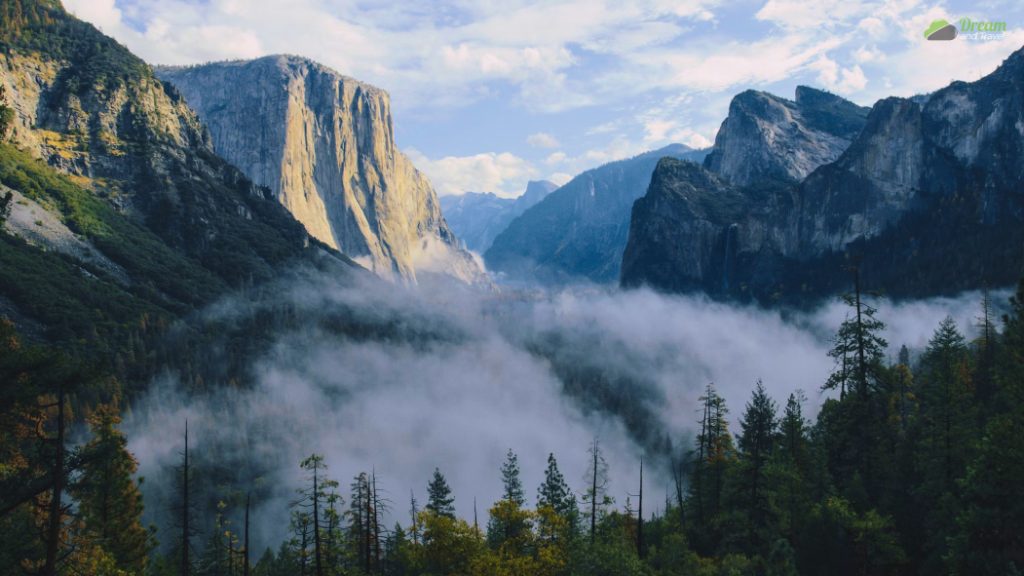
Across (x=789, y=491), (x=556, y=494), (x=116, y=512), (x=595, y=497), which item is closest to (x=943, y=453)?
(x=789, y=491)

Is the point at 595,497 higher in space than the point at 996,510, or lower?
lower

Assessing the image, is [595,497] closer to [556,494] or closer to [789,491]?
[789,491]

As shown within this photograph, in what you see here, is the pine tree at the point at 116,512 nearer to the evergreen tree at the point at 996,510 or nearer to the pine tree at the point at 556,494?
the pine tree at the point at 556,494

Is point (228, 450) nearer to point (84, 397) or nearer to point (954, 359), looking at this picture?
point (84, 397)

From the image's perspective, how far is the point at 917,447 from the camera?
161 ft

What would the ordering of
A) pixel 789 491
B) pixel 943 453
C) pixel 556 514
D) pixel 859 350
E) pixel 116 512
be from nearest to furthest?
pixel 943 453 → pixel 859 350 → pixel 556 514 → pixel 116 512 → pixel 789 491

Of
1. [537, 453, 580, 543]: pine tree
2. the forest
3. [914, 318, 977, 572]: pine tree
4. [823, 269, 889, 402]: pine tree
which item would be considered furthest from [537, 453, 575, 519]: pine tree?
[914, 318, 977, 572]: pine tree

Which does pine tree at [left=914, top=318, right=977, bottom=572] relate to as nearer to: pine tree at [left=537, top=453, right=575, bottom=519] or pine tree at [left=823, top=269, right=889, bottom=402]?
pine tree at [left=823, top=269, right=889, bottom=402]

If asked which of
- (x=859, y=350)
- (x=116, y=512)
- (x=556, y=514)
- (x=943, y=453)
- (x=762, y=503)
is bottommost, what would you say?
(x=762, y=503)

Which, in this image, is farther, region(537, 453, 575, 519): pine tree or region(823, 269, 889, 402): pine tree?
region(537, 453, 575, 519): pine tree

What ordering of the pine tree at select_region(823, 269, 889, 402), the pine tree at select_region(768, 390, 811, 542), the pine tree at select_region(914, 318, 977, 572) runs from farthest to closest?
the pine tree at select_region(768, 390, 811, 542)
the pine tree at select_region(823, 269, 889, 402)
the pine tree at select_region(914, 318, 977, 572)

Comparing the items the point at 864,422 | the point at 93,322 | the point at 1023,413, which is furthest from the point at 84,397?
the point at 1023,413

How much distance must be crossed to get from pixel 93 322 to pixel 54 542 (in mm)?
188457

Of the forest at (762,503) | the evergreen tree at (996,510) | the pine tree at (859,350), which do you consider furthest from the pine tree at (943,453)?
the evergreen tree at (996,510)
